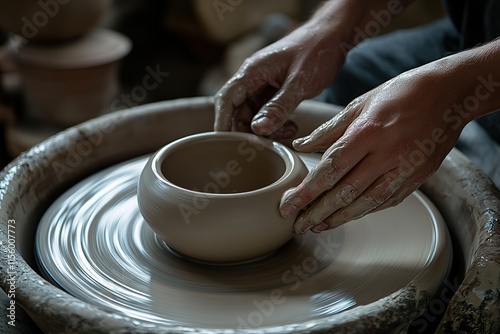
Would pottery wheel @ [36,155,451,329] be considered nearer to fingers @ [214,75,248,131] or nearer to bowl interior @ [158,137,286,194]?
bowl interior @ [158,137,286,194]

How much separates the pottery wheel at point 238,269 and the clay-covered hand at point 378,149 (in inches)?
4.4

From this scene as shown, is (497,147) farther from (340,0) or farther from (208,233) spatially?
(208,233)

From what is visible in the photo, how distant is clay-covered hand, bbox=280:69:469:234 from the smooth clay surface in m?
0.17

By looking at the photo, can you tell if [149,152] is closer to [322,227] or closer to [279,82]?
[279,82]

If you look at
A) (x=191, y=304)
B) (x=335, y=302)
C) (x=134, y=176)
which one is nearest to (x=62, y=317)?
(x=191, y=304)

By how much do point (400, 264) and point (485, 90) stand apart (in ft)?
1.18

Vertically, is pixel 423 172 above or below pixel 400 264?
above

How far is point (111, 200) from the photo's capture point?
150 cm

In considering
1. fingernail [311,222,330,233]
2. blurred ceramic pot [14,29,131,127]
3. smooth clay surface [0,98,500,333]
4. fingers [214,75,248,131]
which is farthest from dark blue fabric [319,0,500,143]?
A: blurred ceramic pot [14,29,131,127]

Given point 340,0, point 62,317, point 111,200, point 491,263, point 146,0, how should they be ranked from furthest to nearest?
point 146,0, point 340,0, point 111,200, point 491,263, point 62,317

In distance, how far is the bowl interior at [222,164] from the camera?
1394 millimetres

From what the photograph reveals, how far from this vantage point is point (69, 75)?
2.85 m

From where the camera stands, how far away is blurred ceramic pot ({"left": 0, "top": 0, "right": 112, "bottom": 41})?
2.75 meters

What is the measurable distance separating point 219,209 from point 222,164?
0.28 meters
